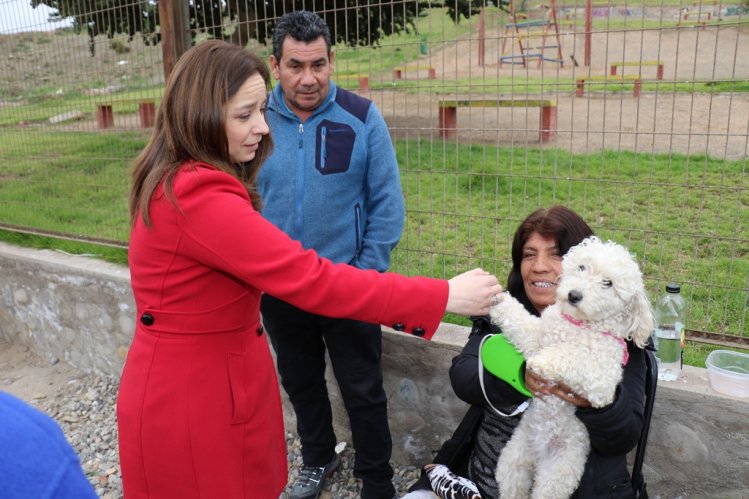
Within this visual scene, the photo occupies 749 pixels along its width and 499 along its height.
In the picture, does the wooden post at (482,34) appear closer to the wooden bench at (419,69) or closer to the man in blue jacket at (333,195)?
the wooden bench at (419,69)

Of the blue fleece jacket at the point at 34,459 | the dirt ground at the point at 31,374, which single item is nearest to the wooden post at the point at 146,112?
the dirt ground at the point at 31,374

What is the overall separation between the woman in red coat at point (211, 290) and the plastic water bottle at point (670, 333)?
137 cm

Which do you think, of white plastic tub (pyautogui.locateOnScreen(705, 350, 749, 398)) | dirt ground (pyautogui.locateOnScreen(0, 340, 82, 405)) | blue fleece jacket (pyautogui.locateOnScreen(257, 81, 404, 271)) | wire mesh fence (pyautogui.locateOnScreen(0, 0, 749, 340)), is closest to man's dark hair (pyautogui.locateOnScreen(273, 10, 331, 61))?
blue fleece jacket (pyautogui.locateOnScreen(257, 81, 404, 271))

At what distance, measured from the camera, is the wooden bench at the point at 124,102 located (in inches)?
194

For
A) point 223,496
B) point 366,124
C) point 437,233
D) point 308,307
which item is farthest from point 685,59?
point 223,496

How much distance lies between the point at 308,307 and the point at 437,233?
11.1ft

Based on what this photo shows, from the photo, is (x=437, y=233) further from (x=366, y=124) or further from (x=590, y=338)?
(x=590, y=338)

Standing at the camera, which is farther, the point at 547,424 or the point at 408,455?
the point at 408,455

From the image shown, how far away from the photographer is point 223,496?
84.6 inches

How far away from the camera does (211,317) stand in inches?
80.1

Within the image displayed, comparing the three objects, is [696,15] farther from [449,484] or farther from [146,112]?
[146,112]

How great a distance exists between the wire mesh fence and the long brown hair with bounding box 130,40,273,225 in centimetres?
182

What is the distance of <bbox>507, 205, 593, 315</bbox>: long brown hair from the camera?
259 centimetres

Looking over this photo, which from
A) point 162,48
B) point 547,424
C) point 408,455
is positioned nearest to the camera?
point 547,424
